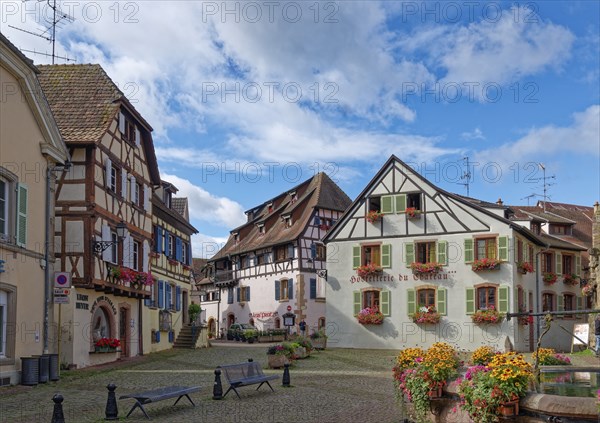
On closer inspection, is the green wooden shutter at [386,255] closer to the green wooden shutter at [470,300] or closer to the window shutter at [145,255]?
the green wooden shutter at [470,300]

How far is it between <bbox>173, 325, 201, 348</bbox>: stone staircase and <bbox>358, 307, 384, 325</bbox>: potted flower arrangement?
7658mm

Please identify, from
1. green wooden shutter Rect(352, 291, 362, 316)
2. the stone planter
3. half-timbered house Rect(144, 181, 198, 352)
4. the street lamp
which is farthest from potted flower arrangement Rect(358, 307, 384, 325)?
the street lamp

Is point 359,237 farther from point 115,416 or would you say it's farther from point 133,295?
point 115,416

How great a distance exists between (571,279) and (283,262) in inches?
695

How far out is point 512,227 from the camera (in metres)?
31.5

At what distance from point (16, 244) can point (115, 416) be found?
7467 mm

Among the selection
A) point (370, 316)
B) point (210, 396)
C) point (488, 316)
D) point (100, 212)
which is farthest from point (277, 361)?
point (488, 316)

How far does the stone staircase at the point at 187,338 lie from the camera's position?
3366 cm

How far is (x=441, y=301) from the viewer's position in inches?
1294

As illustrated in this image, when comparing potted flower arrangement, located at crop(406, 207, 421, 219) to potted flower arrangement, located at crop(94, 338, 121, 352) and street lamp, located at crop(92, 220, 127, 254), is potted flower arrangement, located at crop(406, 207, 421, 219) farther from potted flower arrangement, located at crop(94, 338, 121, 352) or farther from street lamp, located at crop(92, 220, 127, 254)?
potted flower arrangement, located at crop(94, 338, 121, 352)

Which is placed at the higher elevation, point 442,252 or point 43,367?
point 442,252

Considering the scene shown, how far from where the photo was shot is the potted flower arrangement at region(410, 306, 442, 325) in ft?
107

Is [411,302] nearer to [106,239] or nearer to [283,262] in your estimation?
[283,262]

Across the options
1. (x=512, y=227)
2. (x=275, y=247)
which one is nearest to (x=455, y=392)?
(x=512, y=227)
